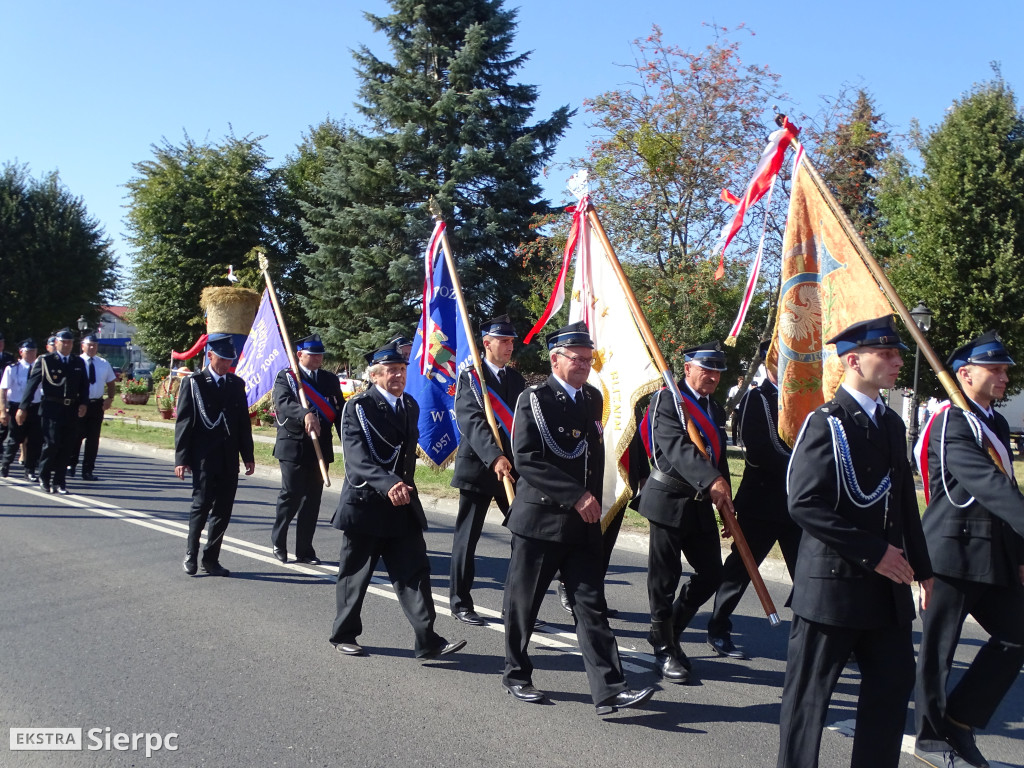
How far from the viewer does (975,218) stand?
20641mm

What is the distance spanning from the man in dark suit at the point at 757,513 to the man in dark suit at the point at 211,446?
4.04m

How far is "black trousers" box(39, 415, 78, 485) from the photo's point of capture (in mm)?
11398

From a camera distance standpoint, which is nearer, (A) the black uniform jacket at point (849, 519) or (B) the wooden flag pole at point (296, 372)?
(A) the black uniform jacket at point (849, 519)

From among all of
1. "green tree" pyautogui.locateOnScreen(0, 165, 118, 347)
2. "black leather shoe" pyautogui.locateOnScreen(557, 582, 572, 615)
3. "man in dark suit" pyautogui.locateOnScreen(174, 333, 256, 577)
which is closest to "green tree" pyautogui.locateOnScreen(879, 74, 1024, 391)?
"black leather shoe" pyautogui.locateOnScreen(557, 582, 572, 615)

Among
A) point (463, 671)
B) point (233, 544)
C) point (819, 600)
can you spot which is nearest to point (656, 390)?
point (463, 671)

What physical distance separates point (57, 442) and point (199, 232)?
2268 centimetres

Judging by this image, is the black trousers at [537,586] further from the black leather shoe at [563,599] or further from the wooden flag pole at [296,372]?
the wooden flag pole at [296,372]

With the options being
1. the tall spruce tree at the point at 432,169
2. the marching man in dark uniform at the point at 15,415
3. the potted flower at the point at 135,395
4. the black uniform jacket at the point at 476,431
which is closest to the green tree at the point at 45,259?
the potted flower at the point at 135,395

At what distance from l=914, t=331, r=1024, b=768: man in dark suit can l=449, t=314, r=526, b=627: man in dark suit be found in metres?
2.91

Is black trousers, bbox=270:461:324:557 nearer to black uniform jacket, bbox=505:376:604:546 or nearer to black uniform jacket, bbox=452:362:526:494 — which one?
black uniform jacket, bbox=452:362:526:494

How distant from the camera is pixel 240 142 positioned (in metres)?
34.2

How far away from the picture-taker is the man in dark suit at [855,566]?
3371mm

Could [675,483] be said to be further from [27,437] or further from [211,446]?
[27,437]

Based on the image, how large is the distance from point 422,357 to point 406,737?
13.8 ft
